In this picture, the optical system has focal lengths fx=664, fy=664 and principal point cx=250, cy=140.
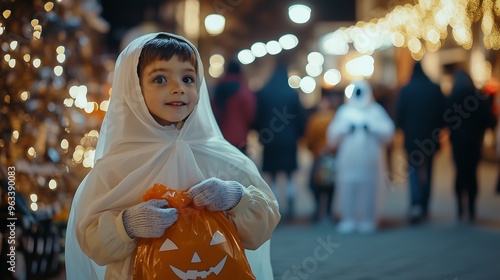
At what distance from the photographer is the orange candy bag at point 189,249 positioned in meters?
2.72

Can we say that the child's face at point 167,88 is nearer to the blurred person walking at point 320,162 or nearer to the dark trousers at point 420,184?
the blurred person walking at point 320,162

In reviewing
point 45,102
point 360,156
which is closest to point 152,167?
point 45,102

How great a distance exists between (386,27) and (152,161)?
14069mm

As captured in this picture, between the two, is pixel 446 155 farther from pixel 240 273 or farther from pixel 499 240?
pixel 240 273

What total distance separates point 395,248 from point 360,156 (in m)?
1.53

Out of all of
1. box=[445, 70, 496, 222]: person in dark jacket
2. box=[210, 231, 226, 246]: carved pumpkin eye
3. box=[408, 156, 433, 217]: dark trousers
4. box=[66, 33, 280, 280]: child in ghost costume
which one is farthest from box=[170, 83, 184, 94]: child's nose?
box=[408, 156, 433, 217]: dark trousers

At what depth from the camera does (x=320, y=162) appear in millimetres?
8758

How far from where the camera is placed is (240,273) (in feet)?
9.15

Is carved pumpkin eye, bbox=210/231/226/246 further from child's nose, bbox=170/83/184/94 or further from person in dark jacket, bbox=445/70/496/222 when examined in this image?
person in dark jacket, bbox=445/70/496/222

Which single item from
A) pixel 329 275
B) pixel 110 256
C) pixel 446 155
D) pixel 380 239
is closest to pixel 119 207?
pixel 110 256

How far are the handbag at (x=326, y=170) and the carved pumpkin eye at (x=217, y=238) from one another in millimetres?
5964

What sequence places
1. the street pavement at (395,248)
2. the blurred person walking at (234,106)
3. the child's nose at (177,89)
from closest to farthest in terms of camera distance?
the child's nose at (177,89) → the street pavement at (395,248) → the blurred person walking at (234,106)

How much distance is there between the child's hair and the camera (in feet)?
9.98

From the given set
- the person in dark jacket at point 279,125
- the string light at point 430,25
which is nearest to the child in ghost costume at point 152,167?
Answer: the person in dark jacket at point 279,125
